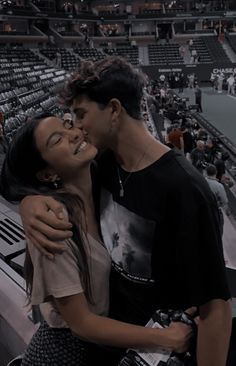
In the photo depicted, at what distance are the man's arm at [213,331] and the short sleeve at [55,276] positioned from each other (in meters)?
0.35

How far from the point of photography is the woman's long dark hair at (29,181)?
1240mm

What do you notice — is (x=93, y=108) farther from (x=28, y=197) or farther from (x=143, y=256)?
(x=143, y=256)

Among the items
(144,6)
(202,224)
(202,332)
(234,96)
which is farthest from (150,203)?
(144,6)

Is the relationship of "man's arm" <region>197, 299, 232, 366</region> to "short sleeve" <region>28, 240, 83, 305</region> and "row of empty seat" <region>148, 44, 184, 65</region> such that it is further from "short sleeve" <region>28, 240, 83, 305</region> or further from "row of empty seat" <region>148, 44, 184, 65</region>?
"row of empty seat" <region>148, 44, 184, 65</region>

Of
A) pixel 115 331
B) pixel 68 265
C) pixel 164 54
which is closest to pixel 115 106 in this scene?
pixel 68 265

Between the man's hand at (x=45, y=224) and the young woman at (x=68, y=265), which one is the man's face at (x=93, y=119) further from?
the man's hand at (x=45, y=224)

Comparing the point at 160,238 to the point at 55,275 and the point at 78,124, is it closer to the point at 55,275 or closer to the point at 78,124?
the point at 55,275

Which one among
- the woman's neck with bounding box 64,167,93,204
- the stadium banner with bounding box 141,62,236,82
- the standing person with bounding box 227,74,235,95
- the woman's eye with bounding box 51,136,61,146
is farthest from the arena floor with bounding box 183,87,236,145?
the woman's eye with bounding box 51,136,61,146

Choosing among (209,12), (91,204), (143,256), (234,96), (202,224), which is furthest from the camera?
(209,12)

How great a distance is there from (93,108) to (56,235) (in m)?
0.39

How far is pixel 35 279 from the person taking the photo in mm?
1159

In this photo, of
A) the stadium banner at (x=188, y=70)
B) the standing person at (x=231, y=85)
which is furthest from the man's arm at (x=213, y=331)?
the stadium banner at (x=188, y=70)

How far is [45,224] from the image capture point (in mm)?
1155

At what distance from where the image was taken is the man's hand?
113 centimetres
